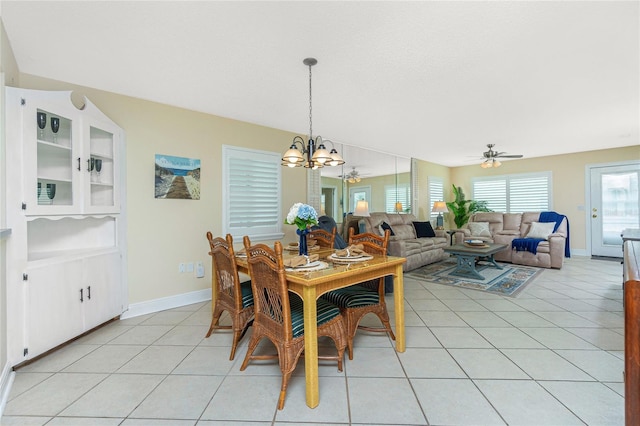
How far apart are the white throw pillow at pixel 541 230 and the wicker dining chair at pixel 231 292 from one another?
5963mm

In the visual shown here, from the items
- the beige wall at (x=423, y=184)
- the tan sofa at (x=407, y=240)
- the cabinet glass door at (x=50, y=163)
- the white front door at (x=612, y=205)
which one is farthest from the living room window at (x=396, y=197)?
the cabinet glass door at (x=50, y=163)

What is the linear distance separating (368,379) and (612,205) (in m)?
7.43

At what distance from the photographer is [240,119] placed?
3920 millimetres

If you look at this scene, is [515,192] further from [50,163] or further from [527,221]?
[50,163]

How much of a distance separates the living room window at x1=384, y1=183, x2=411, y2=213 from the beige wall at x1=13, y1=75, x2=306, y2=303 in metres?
3.85

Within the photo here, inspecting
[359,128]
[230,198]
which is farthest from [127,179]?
[359,128]

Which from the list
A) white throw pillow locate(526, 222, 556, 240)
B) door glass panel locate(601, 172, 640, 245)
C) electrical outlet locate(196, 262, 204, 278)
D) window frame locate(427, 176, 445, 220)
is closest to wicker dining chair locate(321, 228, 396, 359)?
electrical outlet locate(196, 262, 204, 278)

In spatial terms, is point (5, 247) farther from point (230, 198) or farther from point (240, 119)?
point (240, 119)

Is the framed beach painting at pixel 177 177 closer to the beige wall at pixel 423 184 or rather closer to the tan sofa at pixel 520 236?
the beige wall at pixel 423 184

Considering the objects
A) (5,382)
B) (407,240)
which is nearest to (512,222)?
(407,240)

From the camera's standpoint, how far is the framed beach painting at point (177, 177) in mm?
3285

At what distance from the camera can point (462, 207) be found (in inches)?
297

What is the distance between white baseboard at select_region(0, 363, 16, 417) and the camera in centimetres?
169

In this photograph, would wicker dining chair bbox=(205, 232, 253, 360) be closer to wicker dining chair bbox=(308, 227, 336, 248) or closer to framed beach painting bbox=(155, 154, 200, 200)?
wicker dining chair bbox=(308, 227, 336, 248)
